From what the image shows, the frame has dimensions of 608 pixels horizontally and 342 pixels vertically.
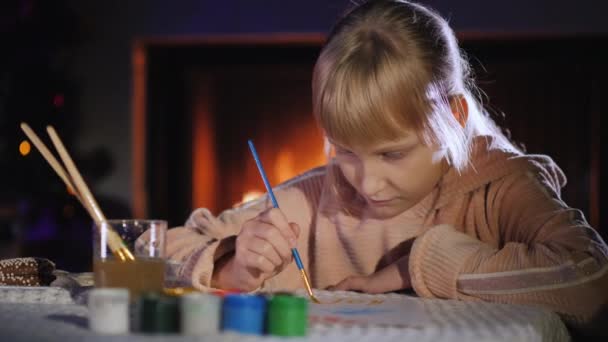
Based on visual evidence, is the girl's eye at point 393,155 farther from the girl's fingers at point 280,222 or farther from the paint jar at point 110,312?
the paint jar at point 110,312

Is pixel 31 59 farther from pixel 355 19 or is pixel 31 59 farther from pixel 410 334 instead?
pixel 410 334

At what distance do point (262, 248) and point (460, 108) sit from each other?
42cm

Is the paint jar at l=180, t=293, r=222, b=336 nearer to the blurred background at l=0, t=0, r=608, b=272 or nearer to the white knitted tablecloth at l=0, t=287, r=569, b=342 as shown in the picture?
the white knitted tablecloth at l=0, t=287, r=569, b=342

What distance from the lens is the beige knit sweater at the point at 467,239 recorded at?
93cm

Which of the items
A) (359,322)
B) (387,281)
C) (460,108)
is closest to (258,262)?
(387,281)

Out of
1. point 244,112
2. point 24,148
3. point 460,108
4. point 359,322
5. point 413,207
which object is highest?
point 244,112

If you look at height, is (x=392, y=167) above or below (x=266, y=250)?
above

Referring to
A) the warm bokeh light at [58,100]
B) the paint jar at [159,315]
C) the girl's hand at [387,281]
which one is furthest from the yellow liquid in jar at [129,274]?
the warm bokeh light at [58,100]

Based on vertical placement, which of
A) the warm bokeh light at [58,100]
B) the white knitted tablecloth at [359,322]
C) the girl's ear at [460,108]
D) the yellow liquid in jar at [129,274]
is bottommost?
the white knitted tablecloth at [359,322]

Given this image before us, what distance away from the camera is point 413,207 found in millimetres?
1276

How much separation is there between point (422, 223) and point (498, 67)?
215 centimetres

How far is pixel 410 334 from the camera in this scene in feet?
2.28

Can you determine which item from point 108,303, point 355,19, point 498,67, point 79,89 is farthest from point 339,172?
point 79,89

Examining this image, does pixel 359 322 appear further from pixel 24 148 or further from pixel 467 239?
pixel 24 148
